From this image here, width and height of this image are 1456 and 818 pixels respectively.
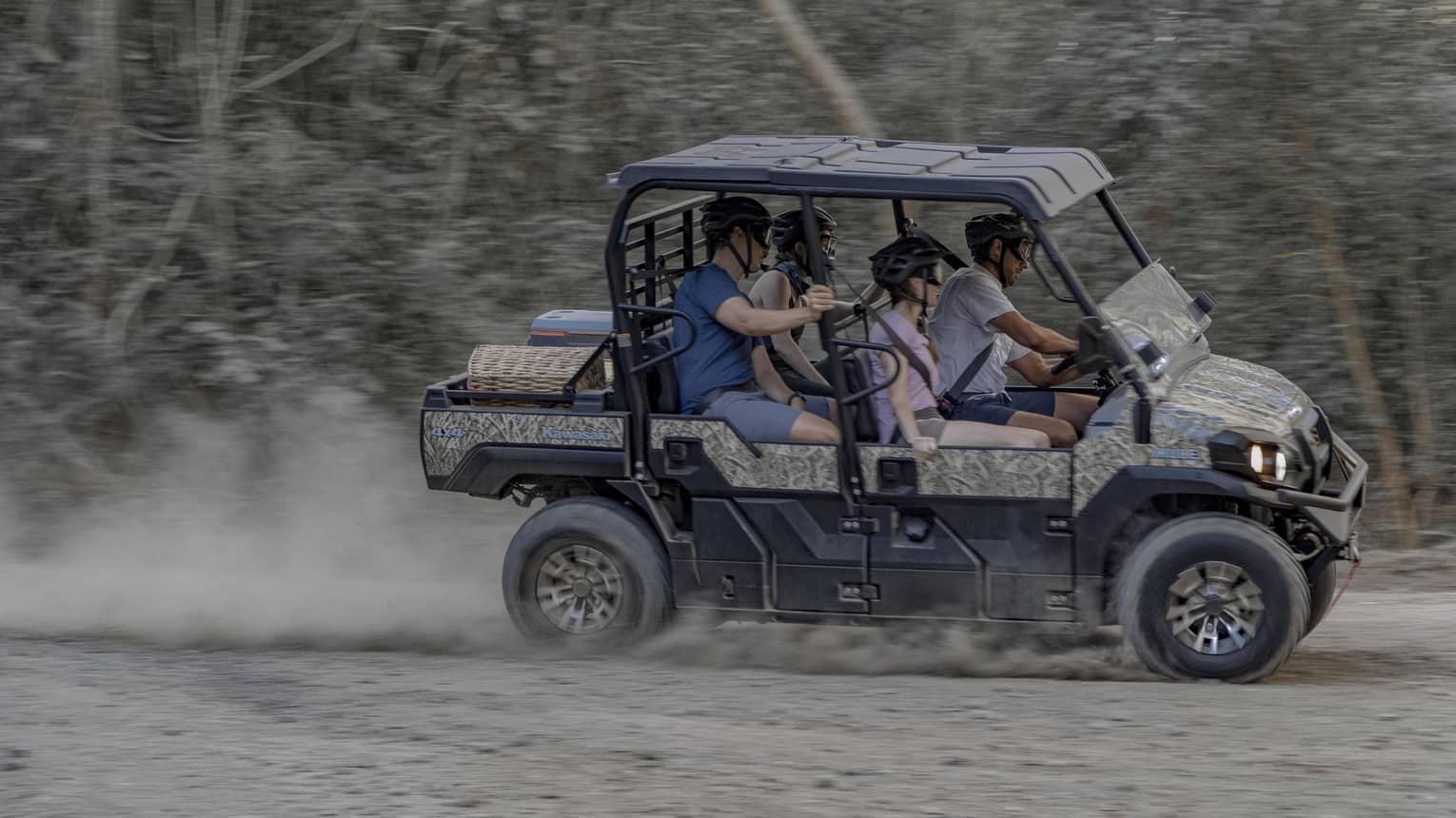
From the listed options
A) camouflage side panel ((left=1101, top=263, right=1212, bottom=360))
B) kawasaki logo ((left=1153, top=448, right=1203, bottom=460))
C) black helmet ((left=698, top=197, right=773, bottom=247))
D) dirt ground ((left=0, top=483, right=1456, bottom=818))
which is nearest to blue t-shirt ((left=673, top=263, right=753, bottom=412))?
black helmet ((left=698, top=197, right=773, bottom=247))

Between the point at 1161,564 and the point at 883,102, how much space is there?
6.38 m

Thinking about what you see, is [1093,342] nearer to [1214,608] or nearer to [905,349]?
[905,349]

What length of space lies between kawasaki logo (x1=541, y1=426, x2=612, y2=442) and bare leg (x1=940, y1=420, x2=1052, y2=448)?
4.28ft

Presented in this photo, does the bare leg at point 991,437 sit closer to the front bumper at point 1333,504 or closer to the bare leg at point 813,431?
the bare leg at point 813,431

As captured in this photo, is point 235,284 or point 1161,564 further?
point 235,284

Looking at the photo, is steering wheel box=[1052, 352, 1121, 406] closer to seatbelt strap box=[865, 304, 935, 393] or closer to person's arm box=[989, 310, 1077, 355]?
person's arm box=[989, 310, 1077, 355]

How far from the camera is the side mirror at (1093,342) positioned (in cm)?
549

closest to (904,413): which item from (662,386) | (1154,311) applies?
(662,386)

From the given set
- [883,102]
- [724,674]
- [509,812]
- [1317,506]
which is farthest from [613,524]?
[883,102]

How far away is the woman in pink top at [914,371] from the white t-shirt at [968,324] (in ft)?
1.39

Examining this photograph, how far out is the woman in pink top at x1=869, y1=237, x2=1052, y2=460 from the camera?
18.9ft

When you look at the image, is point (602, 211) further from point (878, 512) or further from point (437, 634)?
point (878, 512)

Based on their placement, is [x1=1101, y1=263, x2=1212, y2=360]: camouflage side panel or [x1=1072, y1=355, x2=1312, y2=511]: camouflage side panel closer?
[x1=1072, y1=355, x2=1312, y2=511]: camouflage side panel

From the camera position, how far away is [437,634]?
6.71m
